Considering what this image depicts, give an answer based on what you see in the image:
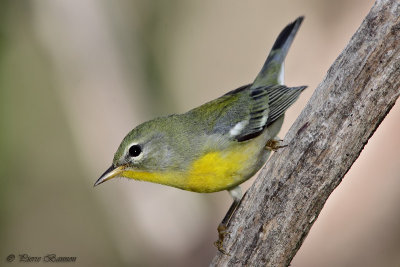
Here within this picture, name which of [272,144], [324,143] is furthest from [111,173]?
[324,143]

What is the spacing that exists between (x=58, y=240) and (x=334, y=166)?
5762 mm

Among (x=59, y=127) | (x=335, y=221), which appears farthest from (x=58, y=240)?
(x=335, y=221)

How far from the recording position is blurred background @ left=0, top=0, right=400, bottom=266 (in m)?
5.93

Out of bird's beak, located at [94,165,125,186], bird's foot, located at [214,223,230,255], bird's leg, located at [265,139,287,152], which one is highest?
bird's leg, located at [265,139,287,152]

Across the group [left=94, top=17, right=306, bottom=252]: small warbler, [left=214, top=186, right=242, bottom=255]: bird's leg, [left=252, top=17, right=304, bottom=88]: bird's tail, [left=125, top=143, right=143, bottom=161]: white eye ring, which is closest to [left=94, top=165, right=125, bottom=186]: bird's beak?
[left=94, top=17, right=306, bottom=252]: small warbler

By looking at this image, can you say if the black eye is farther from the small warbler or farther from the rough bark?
the rough bark

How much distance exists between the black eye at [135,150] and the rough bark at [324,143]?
1.06 m

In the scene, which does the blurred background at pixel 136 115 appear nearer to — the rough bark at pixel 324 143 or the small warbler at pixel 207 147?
the small warbler at pixel 207 147

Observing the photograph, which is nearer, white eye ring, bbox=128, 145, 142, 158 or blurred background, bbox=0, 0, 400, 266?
white eye ring, bbox=128, 145, 142, 158

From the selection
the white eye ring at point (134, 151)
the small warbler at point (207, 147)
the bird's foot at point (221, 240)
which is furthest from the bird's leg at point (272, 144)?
the white eye ring at point (134, 151)

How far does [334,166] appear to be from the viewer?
338 cm

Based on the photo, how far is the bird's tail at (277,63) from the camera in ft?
17.7

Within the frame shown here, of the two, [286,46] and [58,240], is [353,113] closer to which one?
[286,46]

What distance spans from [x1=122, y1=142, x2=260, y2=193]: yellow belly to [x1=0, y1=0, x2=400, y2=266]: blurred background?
6.55 ft
